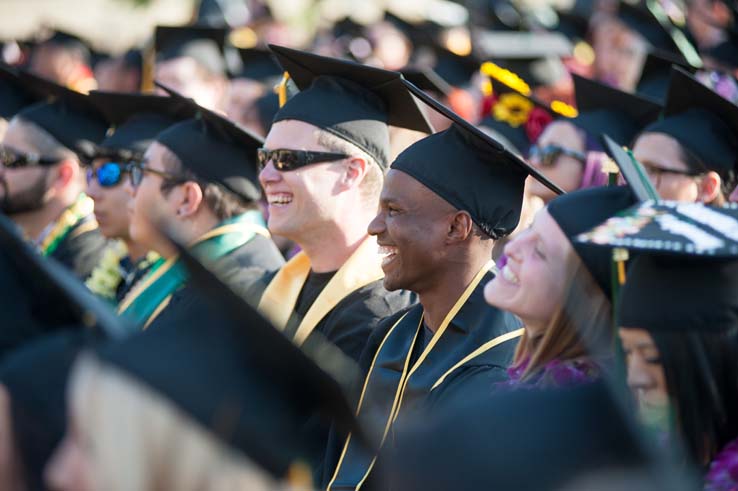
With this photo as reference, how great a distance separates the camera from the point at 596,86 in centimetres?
631

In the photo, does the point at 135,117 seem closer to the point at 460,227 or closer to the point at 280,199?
the point at 280,199

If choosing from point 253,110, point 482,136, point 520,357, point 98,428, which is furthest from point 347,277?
point 253,110

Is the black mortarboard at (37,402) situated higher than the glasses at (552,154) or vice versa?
the black mortarboard at (37,402)

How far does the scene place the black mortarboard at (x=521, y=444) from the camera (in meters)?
1.47

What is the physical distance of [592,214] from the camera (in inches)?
121

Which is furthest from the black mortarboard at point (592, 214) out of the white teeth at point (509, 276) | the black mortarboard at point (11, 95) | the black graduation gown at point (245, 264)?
the black mortarboard at point (11, 95)

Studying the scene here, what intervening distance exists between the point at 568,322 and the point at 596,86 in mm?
3469

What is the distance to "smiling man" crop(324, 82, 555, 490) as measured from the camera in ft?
12.8

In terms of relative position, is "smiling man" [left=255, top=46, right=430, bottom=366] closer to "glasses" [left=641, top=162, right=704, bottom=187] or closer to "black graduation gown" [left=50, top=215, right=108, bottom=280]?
"glasses" [left=641, top=162, right=704, bottom=187]

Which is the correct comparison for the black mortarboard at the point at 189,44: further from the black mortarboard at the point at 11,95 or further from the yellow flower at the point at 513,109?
the yellow flower at the point at 513,109

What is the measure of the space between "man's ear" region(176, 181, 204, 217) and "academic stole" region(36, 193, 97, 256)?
148cm

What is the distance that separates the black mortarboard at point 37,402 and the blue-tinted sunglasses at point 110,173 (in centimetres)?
435

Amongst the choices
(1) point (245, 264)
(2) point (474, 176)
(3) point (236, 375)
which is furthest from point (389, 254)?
(3) point (236, 375)

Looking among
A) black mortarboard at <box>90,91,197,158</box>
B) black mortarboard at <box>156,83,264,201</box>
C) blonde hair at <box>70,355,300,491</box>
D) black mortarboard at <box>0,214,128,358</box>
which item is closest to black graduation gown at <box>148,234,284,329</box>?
black mortarboard at <box>156,83,264,201</box>
